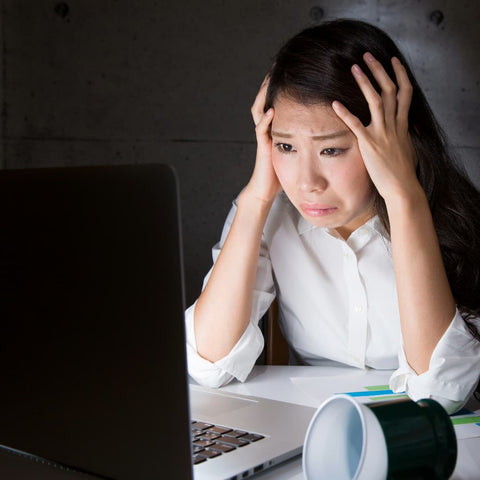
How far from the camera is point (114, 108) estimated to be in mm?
3143

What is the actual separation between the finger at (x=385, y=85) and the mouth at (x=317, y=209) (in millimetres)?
214

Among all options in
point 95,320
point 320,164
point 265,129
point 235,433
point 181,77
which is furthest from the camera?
point 181,77

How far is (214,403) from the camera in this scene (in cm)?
112

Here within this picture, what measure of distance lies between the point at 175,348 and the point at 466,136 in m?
2.72

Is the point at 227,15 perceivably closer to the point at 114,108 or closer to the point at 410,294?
the point at 114,108

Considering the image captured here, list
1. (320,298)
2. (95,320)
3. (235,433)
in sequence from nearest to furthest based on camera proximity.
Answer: (95,320), (235,433), (320,298)


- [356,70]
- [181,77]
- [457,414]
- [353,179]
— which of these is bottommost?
[457,414]

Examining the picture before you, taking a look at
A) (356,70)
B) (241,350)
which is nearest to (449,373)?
(241,350)

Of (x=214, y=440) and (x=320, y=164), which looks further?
(x=320, y=164)

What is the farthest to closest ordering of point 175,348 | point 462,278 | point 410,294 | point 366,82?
point 462,278 → point 366,82 → point 410,294 → point 175,348

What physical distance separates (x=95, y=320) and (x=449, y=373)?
0.75 m

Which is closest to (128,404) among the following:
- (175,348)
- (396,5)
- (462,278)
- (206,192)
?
(175,348)

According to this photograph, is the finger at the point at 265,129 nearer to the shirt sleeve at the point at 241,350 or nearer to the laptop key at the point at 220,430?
the shirt sleeve at the point at 241,350

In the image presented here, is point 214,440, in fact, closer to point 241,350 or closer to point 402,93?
point 241,350
